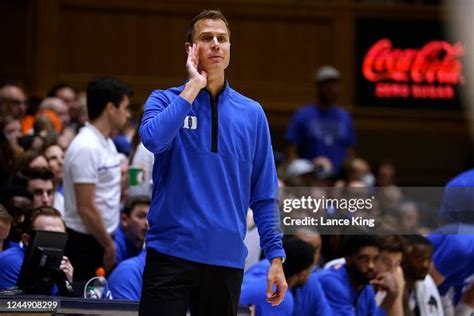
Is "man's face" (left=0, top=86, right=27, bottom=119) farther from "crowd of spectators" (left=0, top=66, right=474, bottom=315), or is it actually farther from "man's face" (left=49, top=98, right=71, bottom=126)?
"crowd of spectators" (left=0, top=66, right=474, bottom=315)

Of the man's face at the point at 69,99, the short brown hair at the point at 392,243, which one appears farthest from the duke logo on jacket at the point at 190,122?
the man's face at the point at 69,99

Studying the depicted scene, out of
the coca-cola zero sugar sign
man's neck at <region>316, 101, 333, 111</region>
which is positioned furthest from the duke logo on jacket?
the coca-cola zero sugar sign

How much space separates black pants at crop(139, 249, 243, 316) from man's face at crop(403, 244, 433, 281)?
3.21m

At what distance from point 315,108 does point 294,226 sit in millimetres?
6305

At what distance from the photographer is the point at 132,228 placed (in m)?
9.02

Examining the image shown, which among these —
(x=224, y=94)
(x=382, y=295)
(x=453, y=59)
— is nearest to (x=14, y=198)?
(x=382, y=295)

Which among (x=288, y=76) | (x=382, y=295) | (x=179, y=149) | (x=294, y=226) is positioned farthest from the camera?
(x=288, y=76)

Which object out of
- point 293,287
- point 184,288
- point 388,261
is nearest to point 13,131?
point 293,287

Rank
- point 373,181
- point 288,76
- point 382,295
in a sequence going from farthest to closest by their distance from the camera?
point 288,76
point 373,181
point 382,295

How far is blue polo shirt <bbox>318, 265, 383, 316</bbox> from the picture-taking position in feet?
27.2

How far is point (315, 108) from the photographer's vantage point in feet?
44.9

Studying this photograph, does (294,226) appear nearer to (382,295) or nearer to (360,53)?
(382,295)

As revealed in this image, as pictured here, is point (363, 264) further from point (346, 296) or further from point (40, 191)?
point (40, 191)

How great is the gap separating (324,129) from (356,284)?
5.27 meters
